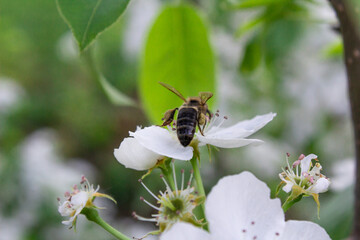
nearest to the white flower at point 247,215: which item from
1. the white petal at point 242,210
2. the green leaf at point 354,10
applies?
the white petal at point 242,210

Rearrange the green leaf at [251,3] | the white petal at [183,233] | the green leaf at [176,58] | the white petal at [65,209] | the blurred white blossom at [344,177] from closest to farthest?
the white petal at [183,233]
the white petal at [65,209]
the green leaf at [251,3]
the green leaf at [176,58]
the blurred white blossom at [344,177]

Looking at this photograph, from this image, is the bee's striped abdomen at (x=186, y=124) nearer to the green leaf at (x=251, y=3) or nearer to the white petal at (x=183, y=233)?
the white petal at (x=183, y=233)

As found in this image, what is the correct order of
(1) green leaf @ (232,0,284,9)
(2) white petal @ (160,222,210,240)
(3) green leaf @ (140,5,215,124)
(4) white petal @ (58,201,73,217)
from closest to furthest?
1. (2) white petal @ (160,222,210,240)
2. (4) white petal @ (58,201,73,217)
3. (1) green leaf @ (232,0,284,9)
4. (3) green leaf @ (140,5,215,124)

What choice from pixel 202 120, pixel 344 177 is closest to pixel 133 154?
pixel 202 120

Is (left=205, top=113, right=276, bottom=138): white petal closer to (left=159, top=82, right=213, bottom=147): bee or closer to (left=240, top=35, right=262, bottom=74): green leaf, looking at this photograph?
(left=159, top=82, right=213, bottom=147): bee

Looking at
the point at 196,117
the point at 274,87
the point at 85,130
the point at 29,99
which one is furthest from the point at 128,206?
the point at 196,117

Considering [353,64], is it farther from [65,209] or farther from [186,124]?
[65,209]

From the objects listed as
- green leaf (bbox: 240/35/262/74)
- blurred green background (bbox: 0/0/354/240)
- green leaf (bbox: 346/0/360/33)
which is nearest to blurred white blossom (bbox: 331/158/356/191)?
blurred green background (bbox: 0/0/354/240)
